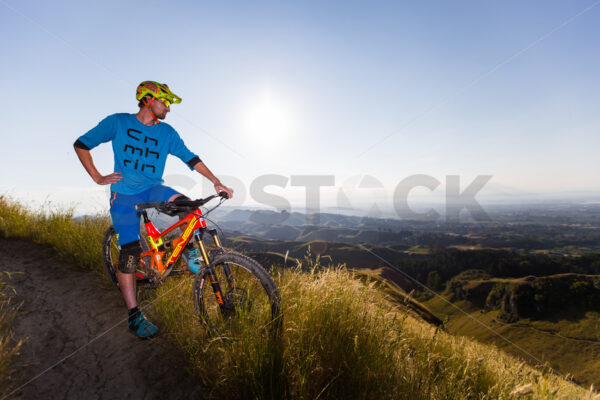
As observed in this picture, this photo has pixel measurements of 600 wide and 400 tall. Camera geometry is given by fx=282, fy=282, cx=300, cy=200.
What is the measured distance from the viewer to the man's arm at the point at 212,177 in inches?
136

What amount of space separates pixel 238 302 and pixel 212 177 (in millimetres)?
1829

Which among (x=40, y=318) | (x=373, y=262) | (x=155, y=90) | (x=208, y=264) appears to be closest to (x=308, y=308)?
(x=208, y=264)

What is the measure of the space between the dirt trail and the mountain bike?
2.03 ft

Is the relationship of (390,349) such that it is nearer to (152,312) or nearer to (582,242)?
(152,312)

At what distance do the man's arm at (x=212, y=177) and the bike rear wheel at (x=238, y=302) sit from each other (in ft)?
2.51

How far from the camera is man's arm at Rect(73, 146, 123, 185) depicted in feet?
11.1

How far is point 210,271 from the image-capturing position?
3209mm

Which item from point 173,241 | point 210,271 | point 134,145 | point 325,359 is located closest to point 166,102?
point 134,145

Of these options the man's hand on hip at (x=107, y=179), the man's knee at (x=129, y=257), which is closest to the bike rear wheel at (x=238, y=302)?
the man's knee at (x=129, y=257)

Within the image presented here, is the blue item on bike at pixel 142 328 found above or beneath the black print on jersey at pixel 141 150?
beneath

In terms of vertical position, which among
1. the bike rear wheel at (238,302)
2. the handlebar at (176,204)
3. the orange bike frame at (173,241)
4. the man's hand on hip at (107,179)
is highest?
the man's hand on hip at (107,179)

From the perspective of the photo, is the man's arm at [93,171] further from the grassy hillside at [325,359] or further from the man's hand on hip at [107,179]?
the grassy hillside at [325,359]

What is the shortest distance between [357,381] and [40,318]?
175 inches

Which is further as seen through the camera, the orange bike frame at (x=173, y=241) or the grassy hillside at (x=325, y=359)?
the orange bike frame at (x=173, y=241)
